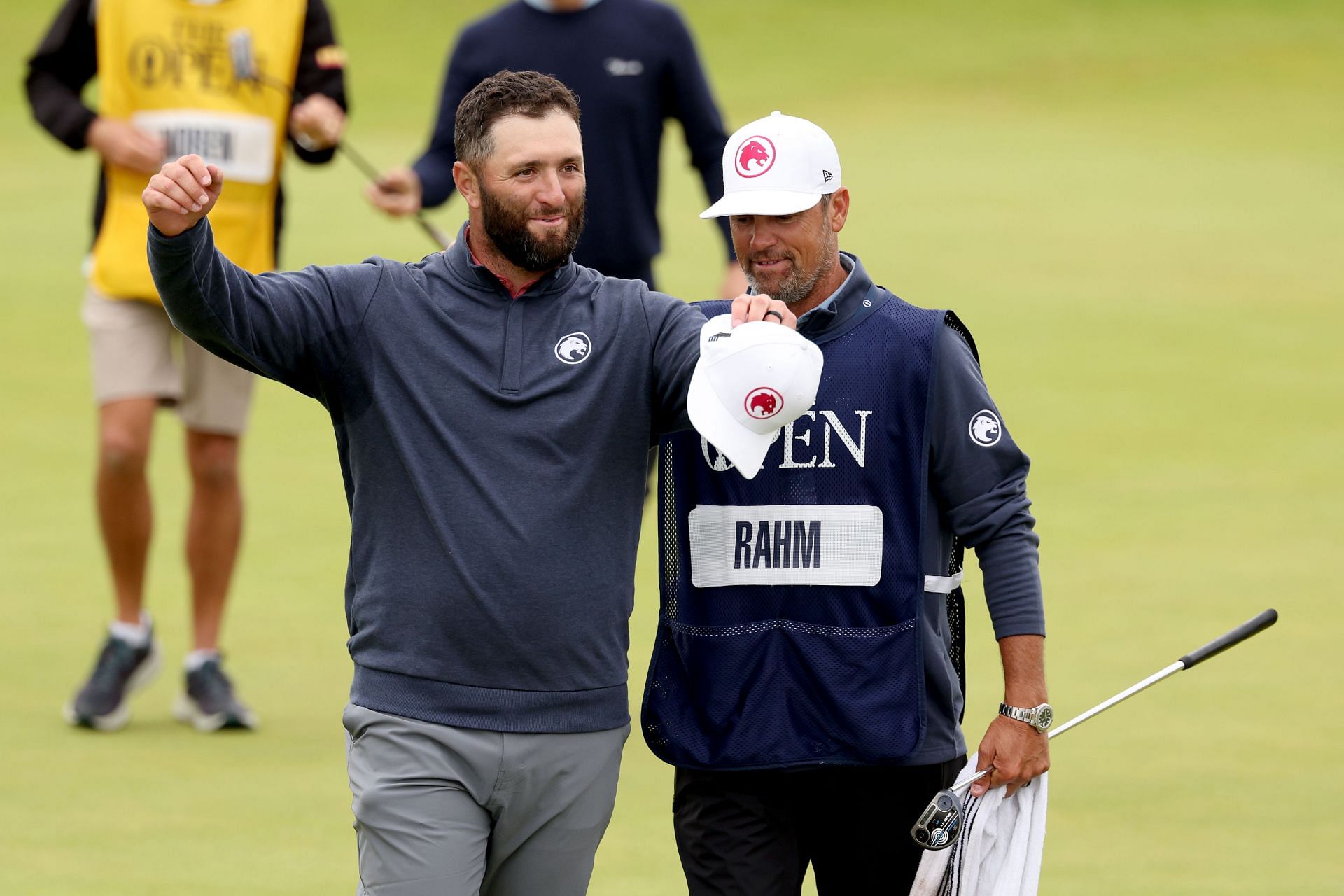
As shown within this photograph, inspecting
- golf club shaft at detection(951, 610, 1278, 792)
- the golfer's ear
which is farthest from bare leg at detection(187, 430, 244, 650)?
golf club shaft at detection(951, 610, 1278, 792)

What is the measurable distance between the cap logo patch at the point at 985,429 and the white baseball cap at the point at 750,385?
529mm

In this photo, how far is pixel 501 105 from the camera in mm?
4289

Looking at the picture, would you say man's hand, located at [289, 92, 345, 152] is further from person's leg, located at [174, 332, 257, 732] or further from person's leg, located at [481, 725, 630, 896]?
person's leg, located at [481, 725, 630, 896]

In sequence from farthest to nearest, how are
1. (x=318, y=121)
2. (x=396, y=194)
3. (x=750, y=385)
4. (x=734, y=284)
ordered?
(x=318, y=121)
(x=734, y=284)
(x=396, y=194)
(x=750, y=385)

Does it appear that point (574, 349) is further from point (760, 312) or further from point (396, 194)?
point (396, 194)

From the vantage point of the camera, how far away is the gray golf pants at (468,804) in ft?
13.7

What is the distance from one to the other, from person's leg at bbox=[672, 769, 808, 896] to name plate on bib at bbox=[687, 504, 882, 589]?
391mm

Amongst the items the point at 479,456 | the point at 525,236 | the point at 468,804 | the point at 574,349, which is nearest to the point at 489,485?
the point at 479,456

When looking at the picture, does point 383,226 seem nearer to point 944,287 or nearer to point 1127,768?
point 944,287

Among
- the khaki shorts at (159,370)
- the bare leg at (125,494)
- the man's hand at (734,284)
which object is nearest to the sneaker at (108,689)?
the bare leg at (125,494)

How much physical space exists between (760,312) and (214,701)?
147 inches

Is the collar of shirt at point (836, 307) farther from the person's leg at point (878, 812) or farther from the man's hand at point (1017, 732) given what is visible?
the person's leg at point (878, 812)

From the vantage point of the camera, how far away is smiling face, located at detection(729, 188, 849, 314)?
14.8 feet

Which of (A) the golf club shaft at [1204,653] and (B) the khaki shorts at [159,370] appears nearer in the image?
(A) the golf club shaft at [1204,653]
